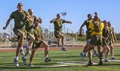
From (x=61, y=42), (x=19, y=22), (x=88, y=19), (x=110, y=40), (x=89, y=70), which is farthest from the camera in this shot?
(x=61, y=42)

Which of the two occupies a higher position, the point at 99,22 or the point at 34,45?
the point at 99,22

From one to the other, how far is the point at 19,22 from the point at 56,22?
14.8 feet

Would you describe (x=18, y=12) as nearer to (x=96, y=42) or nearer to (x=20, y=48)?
(x=20, y=48)

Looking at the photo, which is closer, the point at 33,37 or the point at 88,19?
the point at 33,37

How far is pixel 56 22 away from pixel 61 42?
1756 millimetres

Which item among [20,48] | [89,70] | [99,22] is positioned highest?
[99,22]

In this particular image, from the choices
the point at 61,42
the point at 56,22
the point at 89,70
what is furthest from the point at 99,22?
the point at 61,42

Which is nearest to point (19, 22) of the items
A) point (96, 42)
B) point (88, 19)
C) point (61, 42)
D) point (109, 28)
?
point (96, 42)

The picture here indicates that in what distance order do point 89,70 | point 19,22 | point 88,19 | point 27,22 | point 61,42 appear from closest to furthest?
1. point 89,70
2. point 19,22
3. point 27,22
4. point 88,19
5. point 61,42

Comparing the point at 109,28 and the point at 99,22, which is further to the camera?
the point at 109,28

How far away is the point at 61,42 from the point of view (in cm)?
1630

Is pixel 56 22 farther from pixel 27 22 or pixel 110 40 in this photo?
pixel 27 22

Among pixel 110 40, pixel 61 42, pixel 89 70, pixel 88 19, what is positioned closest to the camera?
pixel 89 70

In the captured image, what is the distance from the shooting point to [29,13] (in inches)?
451
